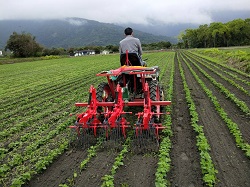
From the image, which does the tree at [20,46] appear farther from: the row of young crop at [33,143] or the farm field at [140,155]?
the farm field at [140,155]

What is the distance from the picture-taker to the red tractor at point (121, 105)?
5312mm

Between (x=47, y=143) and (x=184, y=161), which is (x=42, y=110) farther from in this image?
(x=184, y=161)

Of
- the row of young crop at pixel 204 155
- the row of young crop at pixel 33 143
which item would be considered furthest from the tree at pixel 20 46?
the row of young crop at pixel 204 155

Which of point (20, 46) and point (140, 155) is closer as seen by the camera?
point (140, 155)

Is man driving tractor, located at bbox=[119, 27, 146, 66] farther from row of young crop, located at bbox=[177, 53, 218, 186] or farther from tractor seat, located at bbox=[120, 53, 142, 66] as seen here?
row of young crop, located at bbox=[177, 53, 218, 186]

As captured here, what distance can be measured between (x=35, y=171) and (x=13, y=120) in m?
4.09

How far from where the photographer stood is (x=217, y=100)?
29.3 ft

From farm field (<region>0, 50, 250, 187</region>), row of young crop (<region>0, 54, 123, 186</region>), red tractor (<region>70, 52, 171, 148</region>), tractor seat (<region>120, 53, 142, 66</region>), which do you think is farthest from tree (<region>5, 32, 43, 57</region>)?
red tractor (<region>70, 52, 171, 148</region>)

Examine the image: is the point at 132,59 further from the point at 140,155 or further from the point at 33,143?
the point at 33,143

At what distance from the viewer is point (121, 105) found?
5.68m

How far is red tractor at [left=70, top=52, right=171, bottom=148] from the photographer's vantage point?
5.31 meters

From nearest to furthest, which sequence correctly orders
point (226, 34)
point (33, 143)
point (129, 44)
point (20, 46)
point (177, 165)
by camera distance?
point (177, 165) → point (33, 143) → point (129, 44) → point (20, 46) → point (226, 34)

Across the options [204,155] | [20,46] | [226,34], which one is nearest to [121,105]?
[204,155]

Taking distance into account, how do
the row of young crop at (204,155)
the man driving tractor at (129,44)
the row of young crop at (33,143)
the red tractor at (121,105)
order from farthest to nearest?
1. the man driving tractor at (129,44)
2. the red tractor at (121,105)
3. the row of young crop at (33,143)
4. the row of young crop at (204,155)
